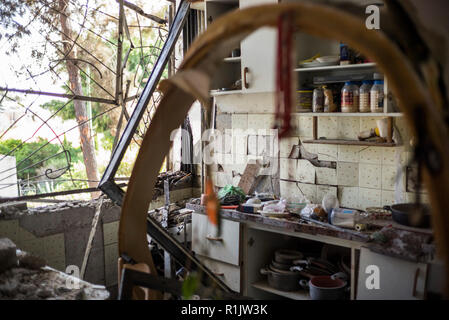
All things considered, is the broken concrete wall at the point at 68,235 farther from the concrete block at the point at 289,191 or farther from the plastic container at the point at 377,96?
the plastic container at the point at 377,96

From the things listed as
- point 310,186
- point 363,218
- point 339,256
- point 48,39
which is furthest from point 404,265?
point 48,39

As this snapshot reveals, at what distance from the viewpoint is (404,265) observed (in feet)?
7.86

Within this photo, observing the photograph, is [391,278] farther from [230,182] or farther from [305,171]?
[230,182]

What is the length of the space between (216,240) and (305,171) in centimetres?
97

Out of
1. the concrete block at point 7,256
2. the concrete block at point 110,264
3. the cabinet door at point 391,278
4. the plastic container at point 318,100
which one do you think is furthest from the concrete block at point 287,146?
the concrete block at point 7,256

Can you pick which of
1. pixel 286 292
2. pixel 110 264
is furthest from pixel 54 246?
pixel 286 292

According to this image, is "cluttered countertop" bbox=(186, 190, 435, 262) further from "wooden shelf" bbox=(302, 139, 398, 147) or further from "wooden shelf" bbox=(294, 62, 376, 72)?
"wooden shelf" bbox=(294, 62, 376, 72)

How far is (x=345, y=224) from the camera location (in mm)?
2789

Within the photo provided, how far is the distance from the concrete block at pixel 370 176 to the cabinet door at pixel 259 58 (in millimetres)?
947

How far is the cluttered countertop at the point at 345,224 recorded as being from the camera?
2.39 metres

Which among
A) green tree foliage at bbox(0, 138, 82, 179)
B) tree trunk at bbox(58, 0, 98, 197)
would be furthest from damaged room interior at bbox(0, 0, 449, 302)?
green tree foliage at bbox(0, 138, 82, 179)

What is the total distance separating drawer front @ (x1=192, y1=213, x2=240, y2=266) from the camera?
3232mm
